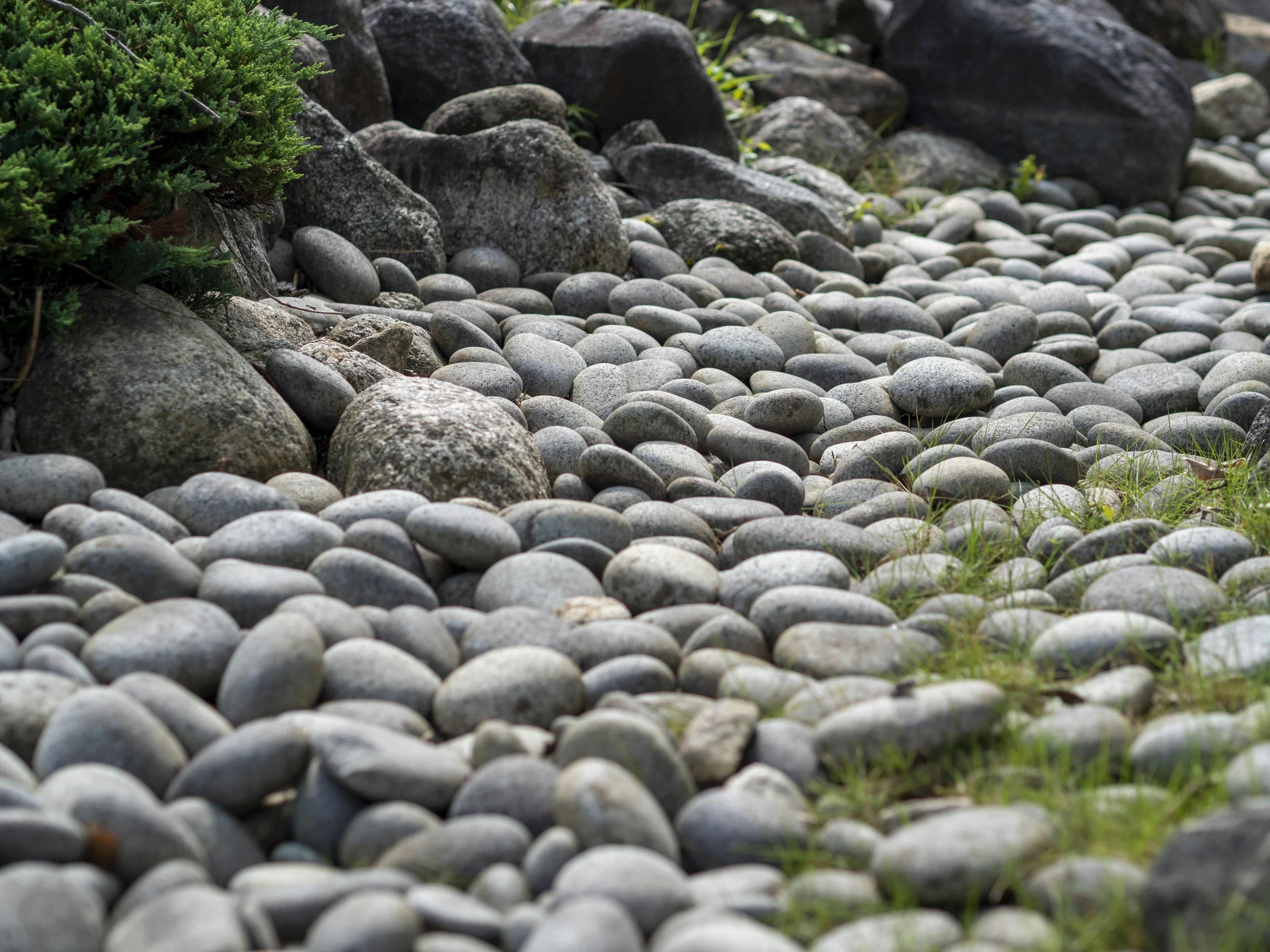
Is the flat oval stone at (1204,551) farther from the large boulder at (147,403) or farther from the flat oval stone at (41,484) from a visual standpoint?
the flat oval stone at (41,484)

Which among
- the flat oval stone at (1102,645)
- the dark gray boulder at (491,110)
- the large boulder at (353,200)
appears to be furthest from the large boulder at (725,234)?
the flat oval stone at (1102,645)

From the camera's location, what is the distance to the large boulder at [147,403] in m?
3.38

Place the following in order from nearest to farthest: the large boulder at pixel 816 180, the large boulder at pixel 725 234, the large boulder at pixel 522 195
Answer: the large boulder at pixel 522 195 < the large boulder at pixel 725 234 < the large boulder at pixel 816 180

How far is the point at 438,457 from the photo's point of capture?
3494mm

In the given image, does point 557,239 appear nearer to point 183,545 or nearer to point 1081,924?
point 183,545

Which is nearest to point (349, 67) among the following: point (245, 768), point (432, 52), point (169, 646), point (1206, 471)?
point (432, 52)

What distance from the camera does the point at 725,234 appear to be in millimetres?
6617

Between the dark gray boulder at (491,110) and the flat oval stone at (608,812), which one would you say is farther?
the dark gray boulder at (491,110)

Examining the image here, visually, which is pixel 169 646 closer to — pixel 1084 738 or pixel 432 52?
pixel 1084 738

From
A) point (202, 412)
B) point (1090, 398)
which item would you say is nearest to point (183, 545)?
point (202, 412)

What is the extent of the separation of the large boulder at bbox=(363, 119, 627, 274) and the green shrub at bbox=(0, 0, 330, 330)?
194 centimetres

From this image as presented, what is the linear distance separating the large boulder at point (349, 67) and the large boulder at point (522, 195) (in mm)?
675

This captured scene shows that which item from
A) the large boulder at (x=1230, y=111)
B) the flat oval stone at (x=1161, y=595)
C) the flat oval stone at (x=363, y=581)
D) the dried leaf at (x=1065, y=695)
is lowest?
the flat oval stone at (x=363, y=581)

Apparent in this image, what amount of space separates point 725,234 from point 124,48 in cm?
379
